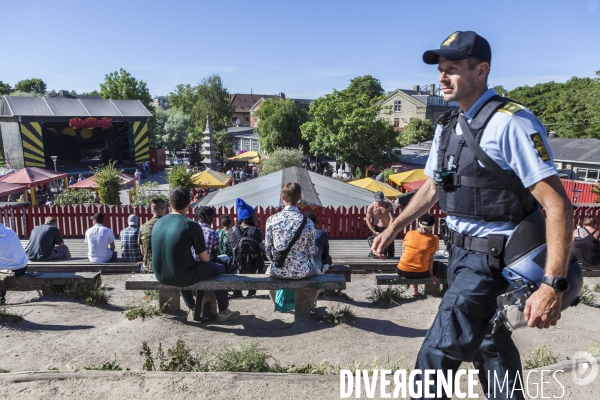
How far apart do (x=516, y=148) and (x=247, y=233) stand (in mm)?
4676

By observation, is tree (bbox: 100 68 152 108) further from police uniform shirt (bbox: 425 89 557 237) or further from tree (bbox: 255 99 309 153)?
police uniform shirt (bbox: 425 89 557 237)

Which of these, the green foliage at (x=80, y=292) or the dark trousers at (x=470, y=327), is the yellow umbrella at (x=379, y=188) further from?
the dark trousers at (x=470, y=327)

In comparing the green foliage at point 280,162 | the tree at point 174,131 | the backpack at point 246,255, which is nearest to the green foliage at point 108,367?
the backpack at point 246,255

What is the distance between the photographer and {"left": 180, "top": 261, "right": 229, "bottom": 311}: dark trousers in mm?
4617

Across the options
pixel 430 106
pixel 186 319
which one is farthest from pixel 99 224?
pixel 430 106

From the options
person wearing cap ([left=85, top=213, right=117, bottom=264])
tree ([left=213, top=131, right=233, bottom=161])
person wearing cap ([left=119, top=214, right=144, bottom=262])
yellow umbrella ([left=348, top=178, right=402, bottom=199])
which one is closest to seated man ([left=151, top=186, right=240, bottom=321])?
person wearing cap ([left=119, top=214, right=144, bottom=262])

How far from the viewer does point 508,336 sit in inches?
98.3

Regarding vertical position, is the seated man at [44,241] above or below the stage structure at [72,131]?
below

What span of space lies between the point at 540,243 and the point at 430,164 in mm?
768

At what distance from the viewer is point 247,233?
20.8 feet

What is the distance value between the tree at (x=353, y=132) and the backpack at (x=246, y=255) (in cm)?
2338

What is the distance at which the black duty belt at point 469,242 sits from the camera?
2.24m

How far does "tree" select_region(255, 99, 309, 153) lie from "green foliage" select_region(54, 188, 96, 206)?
2331 cm

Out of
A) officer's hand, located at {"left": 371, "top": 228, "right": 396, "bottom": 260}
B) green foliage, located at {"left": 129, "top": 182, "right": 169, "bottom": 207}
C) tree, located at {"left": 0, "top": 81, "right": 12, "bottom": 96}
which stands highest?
tree, located at {"left": 0, "top": 81, "right": 12, "bottom": 96}
